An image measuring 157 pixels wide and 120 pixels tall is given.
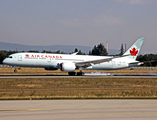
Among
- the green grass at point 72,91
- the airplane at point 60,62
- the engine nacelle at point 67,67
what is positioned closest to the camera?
the green grass at point 72,91

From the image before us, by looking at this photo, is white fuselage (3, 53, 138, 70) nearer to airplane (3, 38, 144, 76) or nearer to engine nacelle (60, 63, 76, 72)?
airplane (3, 38, 144, 76)

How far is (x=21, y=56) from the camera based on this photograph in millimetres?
46000

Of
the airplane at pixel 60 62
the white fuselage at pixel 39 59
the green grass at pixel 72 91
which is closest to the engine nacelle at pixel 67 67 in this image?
the airplane at pixel 60 62

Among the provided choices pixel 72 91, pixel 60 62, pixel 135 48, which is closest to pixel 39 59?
pixel 60 62

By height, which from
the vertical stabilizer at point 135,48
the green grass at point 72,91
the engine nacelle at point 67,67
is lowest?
the green grass at point 72,91

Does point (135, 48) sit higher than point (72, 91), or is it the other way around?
point (135, 48)

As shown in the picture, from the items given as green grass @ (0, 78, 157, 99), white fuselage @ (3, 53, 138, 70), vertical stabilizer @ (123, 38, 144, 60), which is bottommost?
green grass @ (0, 78, 157, 99)

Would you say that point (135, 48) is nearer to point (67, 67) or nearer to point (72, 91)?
point (67, 67)

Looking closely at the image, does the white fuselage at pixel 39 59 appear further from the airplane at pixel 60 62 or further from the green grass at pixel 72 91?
the green grass at pixel 72 91

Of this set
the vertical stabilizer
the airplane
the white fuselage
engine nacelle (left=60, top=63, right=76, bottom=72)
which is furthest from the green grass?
the vertical stabilizer

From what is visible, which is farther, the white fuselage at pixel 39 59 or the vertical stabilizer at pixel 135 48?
the vertical stabilizer at pixel 135 48

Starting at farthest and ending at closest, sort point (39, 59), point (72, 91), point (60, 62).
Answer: point (60, 62)
point (39, 59)
point (72, 91)
